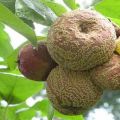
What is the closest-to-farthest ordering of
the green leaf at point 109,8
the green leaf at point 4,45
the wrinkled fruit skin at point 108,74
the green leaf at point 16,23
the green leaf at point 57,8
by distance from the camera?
the green leaf at point 16,23 < the wrinkled fruit skin at point 108,74 < the green leaf at point 57,8 < the green leaf at point 109,8 < the green leaf at point 4,45

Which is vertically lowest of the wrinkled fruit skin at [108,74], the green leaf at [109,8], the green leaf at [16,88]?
the green leaf at [16,88]

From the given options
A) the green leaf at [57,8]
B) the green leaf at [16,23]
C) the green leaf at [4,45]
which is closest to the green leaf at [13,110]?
the green leaf at [4,45]

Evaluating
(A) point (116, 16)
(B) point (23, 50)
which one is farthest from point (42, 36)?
(A) point (116, 16)

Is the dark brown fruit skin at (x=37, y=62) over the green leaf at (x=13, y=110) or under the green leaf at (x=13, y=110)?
over

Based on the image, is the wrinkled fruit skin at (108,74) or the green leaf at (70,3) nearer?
the wrinkled fruit skin at (108,74)

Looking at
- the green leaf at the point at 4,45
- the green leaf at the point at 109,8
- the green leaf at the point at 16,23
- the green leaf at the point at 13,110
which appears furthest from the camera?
the green leaf at the point at 13,110

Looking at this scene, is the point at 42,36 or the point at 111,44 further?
the point at 42,36

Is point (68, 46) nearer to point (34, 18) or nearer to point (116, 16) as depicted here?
point (34, 18)

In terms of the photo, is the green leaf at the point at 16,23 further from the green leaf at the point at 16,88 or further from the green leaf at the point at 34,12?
the green leaf at the point at 16,88
